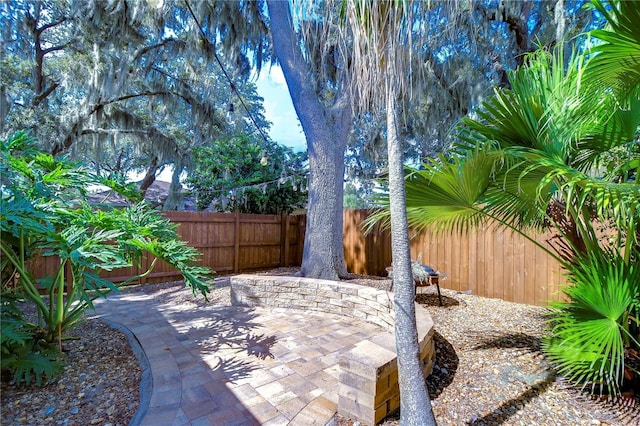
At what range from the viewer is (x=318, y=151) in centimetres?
544

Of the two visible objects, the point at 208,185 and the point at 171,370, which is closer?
the point at 171,370

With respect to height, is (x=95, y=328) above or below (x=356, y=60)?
below

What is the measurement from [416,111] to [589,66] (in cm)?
702

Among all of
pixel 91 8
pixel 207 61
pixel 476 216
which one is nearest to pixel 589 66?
pixel 476 216

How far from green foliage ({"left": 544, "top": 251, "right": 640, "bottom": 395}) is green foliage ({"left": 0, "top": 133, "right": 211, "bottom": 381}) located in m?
2.75

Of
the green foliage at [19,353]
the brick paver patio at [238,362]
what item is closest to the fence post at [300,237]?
the brick paver patio at [238,362]

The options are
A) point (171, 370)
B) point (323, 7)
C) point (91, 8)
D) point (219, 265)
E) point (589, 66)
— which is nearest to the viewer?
point (589, 66)

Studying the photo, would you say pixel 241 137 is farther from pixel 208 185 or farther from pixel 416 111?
pixel 416 111

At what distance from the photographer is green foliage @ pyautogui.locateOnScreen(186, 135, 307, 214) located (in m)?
8.41

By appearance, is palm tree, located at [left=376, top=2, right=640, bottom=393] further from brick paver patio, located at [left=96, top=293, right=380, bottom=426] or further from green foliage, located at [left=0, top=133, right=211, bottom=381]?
green foliage, located at [left=0, top=133, right=211, bottom=381]

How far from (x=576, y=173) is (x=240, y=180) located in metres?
7.62

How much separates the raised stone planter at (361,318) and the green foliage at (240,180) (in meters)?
4.10

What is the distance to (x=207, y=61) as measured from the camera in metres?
7.47

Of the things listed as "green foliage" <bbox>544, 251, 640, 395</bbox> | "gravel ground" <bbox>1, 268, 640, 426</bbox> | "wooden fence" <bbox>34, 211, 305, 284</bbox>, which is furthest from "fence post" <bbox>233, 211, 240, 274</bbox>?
"green foliage" <bbox>544, 251, 640, 395</bbox>
